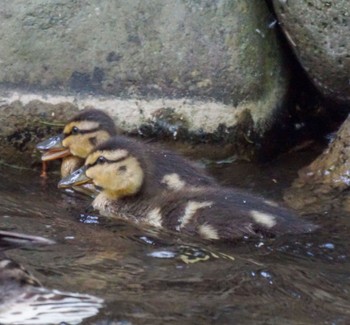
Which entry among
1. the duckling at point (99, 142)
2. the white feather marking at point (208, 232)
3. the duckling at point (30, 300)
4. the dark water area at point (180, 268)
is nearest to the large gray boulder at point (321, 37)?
the dark water area at point (180, 268)

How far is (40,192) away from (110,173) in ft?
1.08

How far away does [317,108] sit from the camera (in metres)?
5.54

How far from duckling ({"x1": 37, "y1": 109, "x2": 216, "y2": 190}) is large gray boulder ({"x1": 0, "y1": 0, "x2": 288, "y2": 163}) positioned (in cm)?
21

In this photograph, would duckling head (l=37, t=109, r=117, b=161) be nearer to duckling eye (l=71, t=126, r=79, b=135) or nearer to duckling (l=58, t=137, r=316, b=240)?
duckling eye (l=71, t=126, r=79, b=135)

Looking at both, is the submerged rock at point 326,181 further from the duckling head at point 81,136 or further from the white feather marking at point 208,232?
the duckling head at point 81,136

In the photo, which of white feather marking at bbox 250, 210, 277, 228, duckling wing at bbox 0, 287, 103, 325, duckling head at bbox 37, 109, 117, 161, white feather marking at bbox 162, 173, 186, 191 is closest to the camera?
duckling wing at bbox 0, 287, 103, 325

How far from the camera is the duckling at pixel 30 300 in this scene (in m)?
3.25

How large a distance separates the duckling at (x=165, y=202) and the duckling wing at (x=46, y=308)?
3.05ft

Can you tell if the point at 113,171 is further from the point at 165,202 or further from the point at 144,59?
the point at 144,59

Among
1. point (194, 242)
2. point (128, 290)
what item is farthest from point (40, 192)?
point (128, 290)

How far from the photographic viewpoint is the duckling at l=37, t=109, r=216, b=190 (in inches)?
181

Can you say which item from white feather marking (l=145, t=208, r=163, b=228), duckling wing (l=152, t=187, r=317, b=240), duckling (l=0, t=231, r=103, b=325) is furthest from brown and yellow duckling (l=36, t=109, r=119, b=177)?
duckling (l=0, t=231, r=103, b=325)

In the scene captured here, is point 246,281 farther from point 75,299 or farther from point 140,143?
point 140,143

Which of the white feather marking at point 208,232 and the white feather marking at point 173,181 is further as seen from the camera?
the white feather marking at point 173,181
